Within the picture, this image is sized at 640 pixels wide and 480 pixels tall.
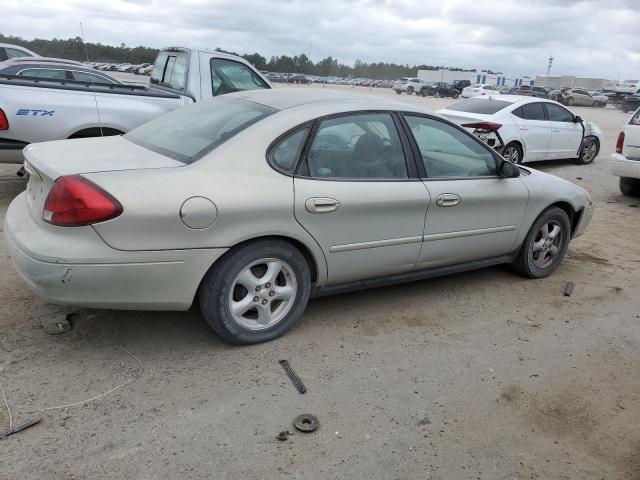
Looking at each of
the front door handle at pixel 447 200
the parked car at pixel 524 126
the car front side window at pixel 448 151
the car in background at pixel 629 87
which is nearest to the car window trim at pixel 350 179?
the car front side window at pixel 448 151

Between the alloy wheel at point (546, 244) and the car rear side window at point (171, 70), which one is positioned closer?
the alloy wheel at point (546, 244)

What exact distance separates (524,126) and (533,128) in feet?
1.00

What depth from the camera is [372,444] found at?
8.95 ft

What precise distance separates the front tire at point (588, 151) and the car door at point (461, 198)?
877cm

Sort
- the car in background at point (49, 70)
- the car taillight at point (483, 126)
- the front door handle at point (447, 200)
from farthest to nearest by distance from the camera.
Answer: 1. the car in background at point (49, 70)
2. the car taillight at point (483, 126)
3. the front door handle at point (447, 200)

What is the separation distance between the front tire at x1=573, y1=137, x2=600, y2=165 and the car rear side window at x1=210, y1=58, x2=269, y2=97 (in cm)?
783

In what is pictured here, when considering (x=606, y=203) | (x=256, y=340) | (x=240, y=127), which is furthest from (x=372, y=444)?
(x=606, y=203)

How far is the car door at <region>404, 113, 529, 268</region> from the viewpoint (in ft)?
13.5

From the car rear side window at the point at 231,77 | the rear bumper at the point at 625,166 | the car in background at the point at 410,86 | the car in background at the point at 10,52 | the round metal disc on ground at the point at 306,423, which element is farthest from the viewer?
the car in background at the point at 410,86

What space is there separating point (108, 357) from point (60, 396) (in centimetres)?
43

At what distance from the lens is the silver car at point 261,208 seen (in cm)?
299

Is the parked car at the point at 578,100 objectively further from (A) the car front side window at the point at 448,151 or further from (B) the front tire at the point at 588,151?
(A) the car front side window at the point at 448,151

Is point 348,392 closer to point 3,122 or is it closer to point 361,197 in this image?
point 361,197

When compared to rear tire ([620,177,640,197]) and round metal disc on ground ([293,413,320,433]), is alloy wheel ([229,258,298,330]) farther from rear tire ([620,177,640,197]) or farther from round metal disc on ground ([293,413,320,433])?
rear tire ([620,177,640,197])
